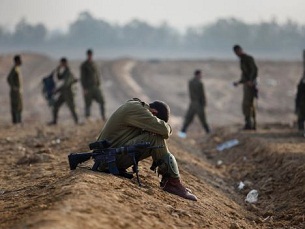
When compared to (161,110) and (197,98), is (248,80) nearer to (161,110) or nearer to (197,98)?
(197,98)

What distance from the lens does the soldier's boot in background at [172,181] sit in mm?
6090

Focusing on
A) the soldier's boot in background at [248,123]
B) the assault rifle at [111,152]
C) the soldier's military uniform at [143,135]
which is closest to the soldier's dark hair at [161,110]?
the soldier's military uniform at [143,135]

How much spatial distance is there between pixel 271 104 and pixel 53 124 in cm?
1395

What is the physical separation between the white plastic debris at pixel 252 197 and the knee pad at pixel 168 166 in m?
1.99

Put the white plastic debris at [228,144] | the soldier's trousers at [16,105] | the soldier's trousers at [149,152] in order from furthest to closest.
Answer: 1. the soldier's trousers at [16,105]
2. the white plastic debris at [228,144]
3. the soldier's trousers at [149,152]

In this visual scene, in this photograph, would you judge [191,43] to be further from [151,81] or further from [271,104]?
[271,104]

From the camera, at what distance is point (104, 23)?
4254 inches

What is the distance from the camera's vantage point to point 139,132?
6.17m

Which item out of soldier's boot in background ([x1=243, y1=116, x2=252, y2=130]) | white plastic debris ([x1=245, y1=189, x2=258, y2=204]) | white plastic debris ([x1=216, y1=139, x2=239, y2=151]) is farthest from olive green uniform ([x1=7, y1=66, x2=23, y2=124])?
white plastic debris ([x1=245, y1=189, x2=258, y2=204])

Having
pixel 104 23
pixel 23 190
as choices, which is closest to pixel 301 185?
pixel 23 190

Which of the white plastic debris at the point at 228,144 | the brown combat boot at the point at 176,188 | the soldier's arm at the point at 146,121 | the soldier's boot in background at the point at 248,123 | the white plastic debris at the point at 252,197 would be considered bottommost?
the white plastic debris at the point at 228,144

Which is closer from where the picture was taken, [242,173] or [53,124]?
[242,173]

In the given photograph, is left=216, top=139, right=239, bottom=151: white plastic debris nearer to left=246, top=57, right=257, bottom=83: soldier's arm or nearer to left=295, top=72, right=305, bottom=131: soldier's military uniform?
left=246, top=57, right=257, bottom=83: soldier's arm

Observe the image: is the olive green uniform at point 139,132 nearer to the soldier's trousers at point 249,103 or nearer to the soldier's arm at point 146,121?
the soldier's arm at point 146,121
